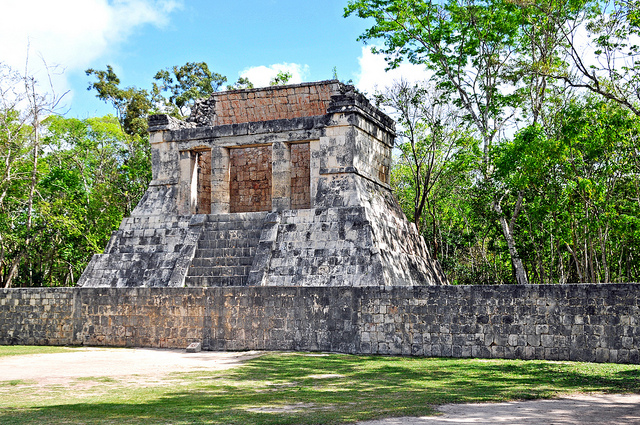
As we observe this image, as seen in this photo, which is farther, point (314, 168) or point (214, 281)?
point (314, 168)

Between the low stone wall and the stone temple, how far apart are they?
1.73 meters

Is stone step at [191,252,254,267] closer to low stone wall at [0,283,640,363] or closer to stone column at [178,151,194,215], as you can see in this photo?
stone column at [178,151,194,215]

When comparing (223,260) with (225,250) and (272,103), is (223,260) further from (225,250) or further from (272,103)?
(272,103)

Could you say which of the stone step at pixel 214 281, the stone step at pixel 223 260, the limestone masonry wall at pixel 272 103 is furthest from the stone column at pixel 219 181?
the stone step at pixel 214 281

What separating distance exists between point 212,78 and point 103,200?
A: 11200 millimetres

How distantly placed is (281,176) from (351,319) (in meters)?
5.22

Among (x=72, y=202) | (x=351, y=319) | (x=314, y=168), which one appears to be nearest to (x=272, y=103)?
(x=314, y=168)

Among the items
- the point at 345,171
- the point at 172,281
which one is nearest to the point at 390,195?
the point at 345,171

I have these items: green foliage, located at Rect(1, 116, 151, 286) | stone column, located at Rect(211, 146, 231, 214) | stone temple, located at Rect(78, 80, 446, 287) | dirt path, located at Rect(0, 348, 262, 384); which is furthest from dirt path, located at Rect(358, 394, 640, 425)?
green foliage, located at Rect(1, 116, 151, 286)

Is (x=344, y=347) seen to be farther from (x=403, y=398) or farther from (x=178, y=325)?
(x=403, y=398)

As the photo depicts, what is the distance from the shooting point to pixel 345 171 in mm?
14539

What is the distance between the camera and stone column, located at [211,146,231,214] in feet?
51.1

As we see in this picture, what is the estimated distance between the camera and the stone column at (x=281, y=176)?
49.2 ft

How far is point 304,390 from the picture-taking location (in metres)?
7.37
